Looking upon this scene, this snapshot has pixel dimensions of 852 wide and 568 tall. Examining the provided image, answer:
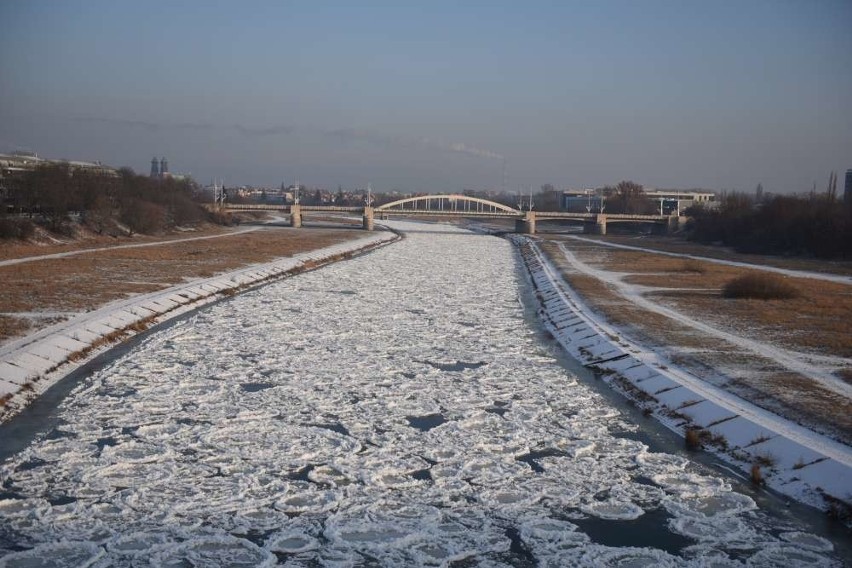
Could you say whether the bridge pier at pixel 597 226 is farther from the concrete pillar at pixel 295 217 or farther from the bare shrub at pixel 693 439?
the bare shrub at pixel 693 439

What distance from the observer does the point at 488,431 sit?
10359 mm

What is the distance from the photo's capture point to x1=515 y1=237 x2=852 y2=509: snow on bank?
27.9 ft

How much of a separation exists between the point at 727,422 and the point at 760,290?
1647cm

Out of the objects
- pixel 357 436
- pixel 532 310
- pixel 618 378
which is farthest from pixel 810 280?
pixel 357 436

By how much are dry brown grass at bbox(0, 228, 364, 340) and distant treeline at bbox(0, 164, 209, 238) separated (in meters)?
7.53

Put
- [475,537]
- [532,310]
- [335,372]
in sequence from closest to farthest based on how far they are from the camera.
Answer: [475,537] < [335,372] < [532,310]

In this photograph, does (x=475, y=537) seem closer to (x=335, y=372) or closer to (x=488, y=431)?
(x=488, y=431)

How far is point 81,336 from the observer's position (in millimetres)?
15977

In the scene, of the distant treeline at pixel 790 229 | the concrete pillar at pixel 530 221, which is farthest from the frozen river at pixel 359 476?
the concrete pillar at pixel 530 221

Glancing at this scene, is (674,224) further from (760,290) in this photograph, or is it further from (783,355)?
(783,355)

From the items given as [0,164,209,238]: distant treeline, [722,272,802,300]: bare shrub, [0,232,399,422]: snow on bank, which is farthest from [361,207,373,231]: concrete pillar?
[722,272,802,300]: bare shrub

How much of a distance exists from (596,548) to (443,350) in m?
9.38

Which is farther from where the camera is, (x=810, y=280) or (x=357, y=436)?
(x=810, y=280)

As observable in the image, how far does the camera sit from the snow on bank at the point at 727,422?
27.9 feet
